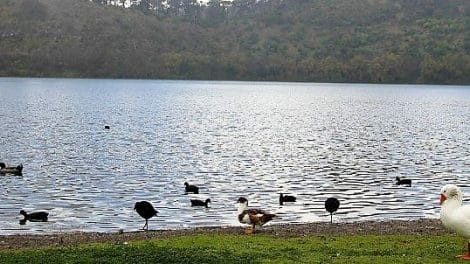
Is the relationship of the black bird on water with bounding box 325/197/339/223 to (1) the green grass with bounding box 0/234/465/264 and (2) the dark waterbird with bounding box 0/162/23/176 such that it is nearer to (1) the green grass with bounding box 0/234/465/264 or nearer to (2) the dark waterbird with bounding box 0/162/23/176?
(1) the green grass with bounding box 0/234/465/264

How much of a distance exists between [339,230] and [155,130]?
195 feet

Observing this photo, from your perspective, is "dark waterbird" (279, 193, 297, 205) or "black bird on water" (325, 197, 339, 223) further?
"dark waterbird" (279, 193, 297, 205)

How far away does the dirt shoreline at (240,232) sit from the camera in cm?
2433

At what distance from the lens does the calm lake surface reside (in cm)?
3469

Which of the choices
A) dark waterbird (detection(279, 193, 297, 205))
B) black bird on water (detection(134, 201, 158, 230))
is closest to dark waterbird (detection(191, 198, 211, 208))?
dark waterbird (detection(279, 193, 297, 205))

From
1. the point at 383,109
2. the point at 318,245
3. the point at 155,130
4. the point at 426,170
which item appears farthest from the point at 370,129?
the point at 318,245

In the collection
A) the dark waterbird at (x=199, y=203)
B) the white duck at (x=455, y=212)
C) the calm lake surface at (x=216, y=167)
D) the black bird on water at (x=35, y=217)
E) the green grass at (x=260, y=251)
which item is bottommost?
the calm lake surface at (x=216, y=167)

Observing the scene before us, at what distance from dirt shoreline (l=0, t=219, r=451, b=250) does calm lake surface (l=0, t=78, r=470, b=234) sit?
3407 millimetres

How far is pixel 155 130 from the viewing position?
278 feet

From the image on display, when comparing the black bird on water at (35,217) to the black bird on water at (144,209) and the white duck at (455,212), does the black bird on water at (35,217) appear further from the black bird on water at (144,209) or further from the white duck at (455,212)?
the white duck at (455,212)

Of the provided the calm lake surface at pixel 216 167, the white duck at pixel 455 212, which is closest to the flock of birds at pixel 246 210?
the calm lake surface at pixel 216 167

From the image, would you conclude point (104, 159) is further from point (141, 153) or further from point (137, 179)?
point (137, 179)

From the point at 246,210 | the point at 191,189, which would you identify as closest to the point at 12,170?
the point at 191,189

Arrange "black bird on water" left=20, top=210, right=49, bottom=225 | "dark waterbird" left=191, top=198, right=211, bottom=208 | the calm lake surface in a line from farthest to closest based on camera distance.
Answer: "dark waterbird" left=191, top=198, right=211, bottom=208 < the calm lake surface < "black bird on water" left=20, top=210, right=49, bottom=225
